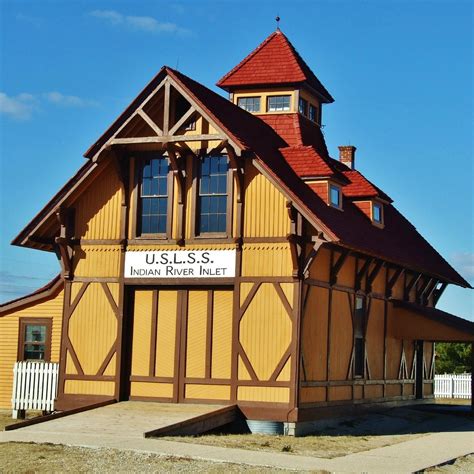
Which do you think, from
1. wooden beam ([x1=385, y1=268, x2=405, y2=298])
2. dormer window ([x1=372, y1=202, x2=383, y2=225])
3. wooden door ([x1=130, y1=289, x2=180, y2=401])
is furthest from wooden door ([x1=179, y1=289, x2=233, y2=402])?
dormer window ([x1=372, y1=202, x2=383, y2=225])

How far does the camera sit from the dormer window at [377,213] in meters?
32.2

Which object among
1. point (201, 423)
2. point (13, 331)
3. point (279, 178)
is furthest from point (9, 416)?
point (279, 178)

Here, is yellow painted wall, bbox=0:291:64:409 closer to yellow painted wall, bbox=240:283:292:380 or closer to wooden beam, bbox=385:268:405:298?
yellow painted wall, bbox=240:283:292:380

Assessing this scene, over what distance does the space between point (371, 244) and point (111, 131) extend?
8083 millimetres

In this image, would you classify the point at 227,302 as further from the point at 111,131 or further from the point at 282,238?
the point at 111,131

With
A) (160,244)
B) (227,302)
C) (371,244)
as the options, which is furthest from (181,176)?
(371,244)

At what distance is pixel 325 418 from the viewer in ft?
86.9

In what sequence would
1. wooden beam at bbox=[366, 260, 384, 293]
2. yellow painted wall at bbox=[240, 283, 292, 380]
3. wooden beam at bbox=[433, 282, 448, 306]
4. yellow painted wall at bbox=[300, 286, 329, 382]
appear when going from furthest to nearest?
wooden beam at bbox=[433, 282, 448, 306] → wooden beam at bbox=[366, 260, 384, 293] → yellow painted wall at bbox=[300, 286, 329, 382] → yellow painted wall at bbox=[240, 283, 292, 380]

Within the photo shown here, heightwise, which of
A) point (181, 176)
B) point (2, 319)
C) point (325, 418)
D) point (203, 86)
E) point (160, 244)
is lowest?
point (325, 418)

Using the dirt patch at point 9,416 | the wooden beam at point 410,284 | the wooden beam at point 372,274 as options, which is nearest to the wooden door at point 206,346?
the dirt patch at point 9,416

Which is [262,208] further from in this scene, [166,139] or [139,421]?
[139,421]

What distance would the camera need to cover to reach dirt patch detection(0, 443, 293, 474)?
17.3 m

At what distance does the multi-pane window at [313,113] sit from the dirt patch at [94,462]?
1765 centimetres

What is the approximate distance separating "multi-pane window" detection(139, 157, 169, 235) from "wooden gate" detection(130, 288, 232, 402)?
5.83ft
